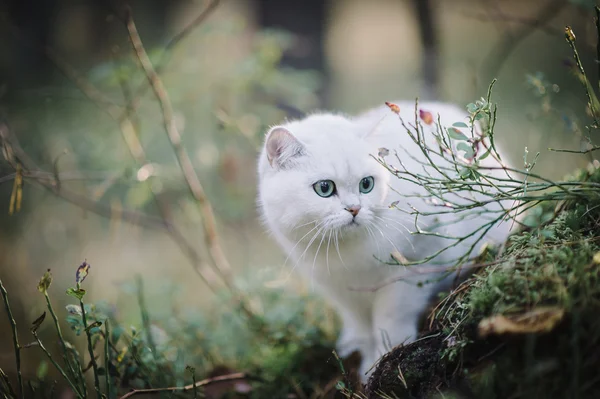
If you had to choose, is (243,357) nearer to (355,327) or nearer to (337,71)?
(355,327)

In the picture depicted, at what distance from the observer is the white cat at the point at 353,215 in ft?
5.40

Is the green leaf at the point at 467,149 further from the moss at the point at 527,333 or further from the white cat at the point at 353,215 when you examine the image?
the white cat at the point at 353,215

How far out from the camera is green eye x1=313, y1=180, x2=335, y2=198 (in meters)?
1.66

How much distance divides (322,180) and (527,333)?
0.88 m

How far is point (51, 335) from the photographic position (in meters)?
2.40

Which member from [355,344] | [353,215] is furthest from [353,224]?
[355,344]

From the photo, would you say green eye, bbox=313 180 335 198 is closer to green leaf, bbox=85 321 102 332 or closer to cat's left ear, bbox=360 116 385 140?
cat's left ear, bbox=360 116 385 140

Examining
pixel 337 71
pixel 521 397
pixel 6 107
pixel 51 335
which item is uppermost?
pixel 337 71

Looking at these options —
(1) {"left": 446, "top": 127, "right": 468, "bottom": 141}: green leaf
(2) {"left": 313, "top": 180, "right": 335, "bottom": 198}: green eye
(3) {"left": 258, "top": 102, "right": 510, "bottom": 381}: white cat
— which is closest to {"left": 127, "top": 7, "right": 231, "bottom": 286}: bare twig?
(3) {"left": 258, "top": 102, "right": 510, "bottom": 381}: white cat

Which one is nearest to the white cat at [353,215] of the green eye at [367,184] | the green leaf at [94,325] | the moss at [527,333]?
the green eye at [367,184]

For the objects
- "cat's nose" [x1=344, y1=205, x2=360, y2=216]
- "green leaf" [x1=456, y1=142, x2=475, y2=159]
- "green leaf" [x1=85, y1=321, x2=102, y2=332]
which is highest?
"cat's nose" [x1=344, y1=205, x2=360, y2=216]

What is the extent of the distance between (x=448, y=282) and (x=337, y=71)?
467 centimetres

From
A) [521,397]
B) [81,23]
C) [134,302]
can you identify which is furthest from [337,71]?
[521,397]

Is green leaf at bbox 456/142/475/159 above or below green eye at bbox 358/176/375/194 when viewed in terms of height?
below
